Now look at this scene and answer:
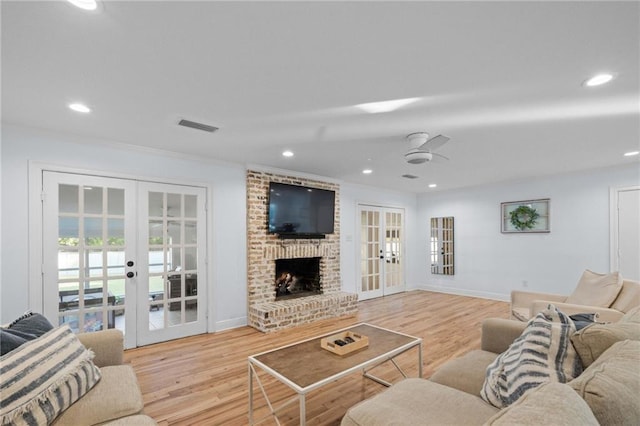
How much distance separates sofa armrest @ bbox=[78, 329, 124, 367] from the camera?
79.4 inches

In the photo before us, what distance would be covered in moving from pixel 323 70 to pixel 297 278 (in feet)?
13.3

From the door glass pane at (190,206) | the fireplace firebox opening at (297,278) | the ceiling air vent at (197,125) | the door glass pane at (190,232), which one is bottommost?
the fireplace firebox opening at (297,278)

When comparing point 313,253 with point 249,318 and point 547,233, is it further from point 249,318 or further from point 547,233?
point 547,233

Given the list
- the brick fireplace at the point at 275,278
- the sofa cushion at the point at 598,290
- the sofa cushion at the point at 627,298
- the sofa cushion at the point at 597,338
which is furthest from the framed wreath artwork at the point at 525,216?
the sofa cushion at the point at 597,338

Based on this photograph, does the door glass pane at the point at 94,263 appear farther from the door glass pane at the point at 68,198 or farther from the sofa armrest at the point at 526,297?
the sofa armrest at the point at 526,297

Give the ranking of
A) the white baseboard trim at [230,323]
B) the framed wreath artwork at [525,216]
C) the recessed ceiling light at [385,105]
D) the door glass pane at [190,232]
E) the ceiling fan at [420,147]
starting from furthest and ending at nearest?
the framed wreath artwork at [525,216] < the white baseboard trim at [230,323] < the door glass pane at [190,232] < the ceiling fan at [420,147] < the recessed ceiling light at [385,105]

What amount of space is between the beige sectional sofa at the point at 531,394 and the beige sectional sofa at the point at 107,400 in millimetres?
1074

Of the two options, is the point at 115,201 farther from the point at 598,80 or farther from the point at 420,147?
the point at 598,80

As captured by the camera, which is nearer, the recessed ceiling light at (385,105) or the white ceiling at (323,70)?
the white ceiling at (323,70)

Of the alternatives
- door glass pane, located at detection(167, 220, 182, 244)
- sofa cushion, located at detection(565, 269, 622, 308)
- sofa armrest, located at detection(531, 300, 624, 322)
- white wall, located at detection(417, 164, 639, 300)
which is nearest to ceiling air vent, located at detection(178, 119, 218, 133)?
door glass pane, located at detection(167, 220, 182, 244)

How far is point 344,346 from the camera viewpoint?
2285 mm

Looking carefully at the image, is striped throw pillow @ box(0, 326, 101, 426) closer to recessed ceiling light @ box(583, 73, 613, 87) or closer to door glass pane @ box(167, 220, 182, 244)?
door glass pane @ box(167, 220, 182, 244)

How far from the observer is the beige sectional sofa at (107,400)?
1466 mm

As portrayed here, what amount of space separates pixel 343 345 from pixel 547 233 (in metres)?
5.10
